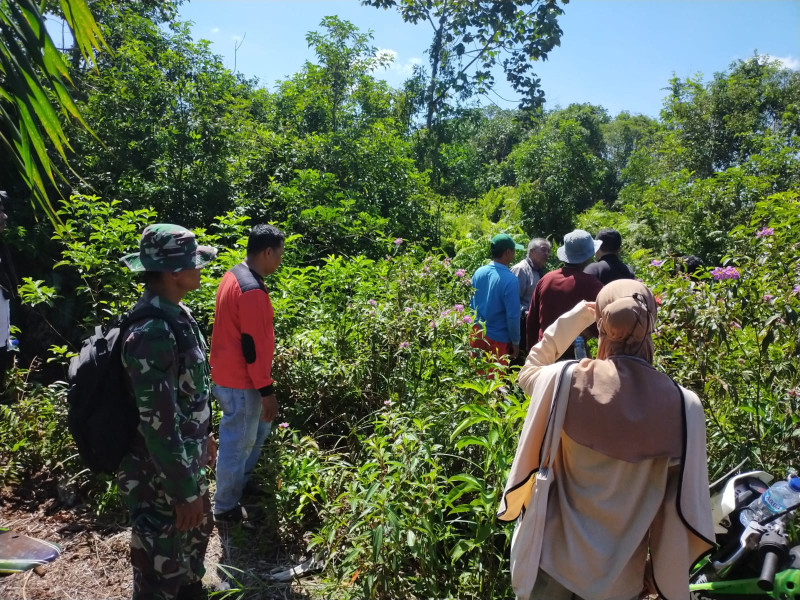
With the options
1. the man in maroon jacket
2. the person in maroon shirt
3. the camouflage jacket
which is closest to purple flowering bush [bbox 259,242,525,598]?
the man in maroon jacket

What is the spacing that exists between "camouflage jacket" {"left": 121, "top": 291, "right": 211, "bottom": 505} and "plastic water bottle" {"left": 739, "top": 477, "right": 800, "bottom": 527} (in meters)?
2.38

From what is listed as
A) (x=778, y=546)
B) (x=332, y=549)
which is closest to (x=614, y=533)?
(x=778, y=546)

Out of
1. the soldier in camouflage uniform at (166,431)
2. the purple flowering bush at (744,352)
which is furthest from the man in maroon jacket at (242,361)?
the purple flowering bush at (744,352)

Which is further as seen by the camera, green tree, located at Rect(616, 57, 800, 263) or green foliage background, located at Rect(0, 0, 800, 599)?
green tree, located at Rect(616, 57, 800, 263)

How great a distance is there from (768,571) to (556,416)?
1.38 m

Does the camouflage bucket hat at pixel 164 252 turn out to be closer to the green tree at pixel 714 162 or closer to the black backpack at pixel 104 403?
the black backpack at pixel 104 403

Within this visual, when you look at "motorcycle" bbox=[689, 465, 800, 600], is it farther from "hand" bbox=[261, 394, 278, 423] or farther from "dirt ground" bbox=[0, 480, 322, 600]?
"hand" bbox=[261, 394, 278, 423]

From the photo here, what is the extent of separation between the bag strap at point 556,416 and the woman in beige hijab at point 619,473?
2 centimetres

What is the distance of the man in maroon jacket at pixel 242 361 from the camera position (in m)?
3.23

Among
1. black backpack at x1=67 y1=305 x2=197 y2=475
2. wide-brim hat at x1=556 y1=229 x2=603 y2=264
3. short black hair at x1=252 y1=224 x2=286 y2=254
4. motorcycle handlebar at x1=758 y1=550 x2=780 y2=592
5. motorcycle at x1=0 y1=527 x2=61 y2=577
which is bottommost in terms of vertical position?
motorcycle handlebar at x1=758 y1=550 x2=780 y2=592

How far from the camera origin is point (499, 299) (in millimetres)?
4562

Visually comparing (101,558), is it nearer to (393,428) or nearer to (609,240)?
(393,428)

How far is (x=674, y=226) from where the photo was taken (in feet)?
34.0

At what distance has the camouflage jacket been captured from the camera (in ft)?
7.06
